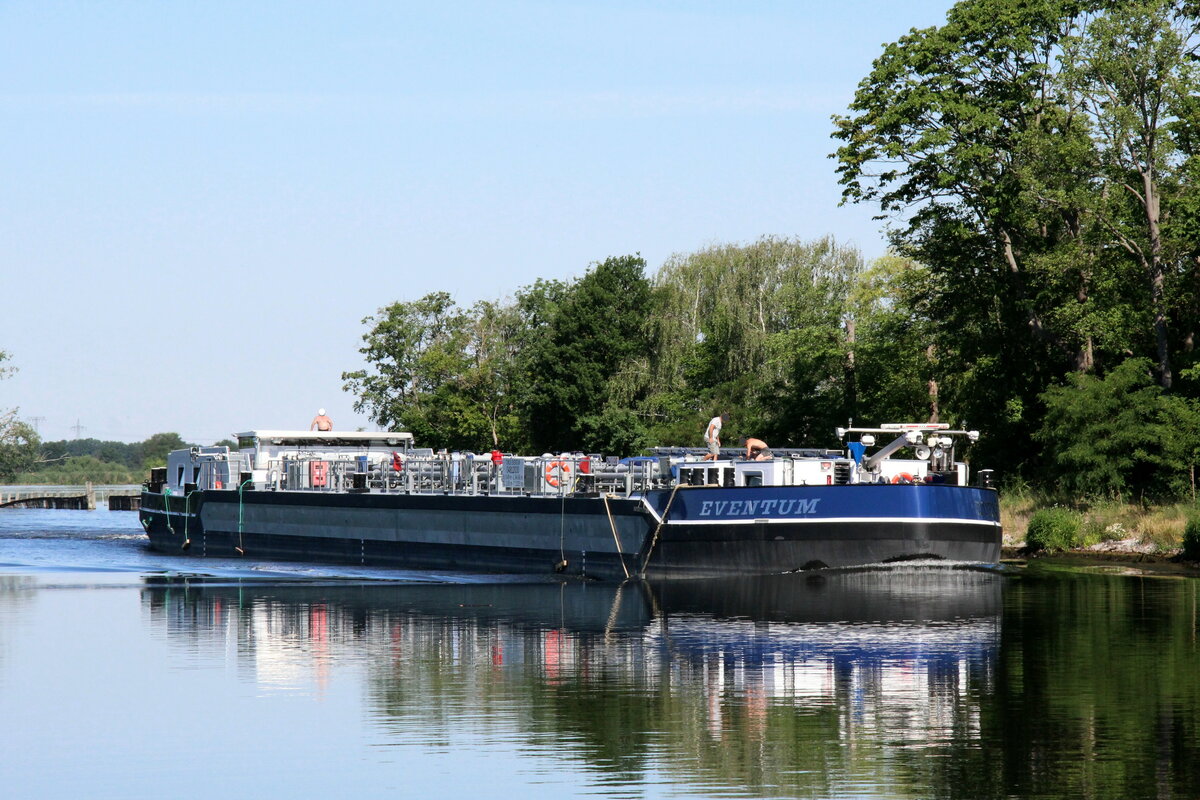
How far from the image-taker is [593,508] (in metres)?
43.5

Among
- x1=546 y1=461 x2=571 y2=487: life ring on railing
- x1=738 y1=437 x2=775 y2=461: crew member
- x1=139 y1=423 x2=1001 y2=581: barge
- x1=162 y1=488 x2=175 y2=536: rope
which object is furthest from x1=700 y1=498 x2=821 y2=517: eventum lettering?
x1=162 y1=488 x2=175 y2=536: rope

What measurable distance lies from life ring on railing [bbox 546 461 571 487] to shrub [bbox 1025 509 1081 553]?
1544 centimetres

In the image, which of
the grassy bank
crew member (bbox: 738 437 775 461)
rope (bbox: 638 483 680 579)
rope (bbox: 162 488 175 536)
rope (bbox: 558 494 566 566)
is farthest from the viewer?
rope (bbox: 162 488 175 536)

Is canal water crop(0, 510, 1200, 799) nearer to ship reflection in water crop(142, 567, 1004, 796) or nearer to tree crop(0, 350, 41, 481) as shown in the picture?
ship reflection in water crop(142, 567, 1004, 796)

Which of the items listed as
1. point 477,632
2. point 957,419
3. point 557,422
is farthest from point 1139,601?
point 557,422

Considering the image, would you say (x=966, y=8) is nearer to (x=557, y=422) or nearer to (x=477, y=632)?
(x=477, y=632)

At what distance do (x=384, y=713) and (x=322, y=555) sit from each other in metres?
35.9

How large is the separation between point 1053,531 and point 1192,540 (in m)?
5.61

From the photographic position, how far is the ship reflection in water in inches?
695

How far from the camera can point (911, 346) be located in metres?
69.9

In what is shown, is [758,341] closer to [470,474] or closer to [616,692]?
[470,474]

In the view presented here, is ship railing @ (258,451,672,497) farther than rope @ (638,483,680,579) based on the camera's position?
Yes

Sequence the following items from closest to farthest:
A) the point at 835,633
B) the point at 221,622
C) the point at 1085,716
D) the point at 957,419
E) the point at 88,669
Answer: the point at 1085,716
the point at 88,669
the point at 835,633
the point at 221,622
the point at 957,419

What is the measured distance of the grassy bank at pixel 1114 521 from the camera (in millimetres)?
48125
